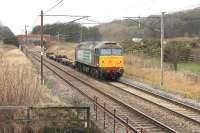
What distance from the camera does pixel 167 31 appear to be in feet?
297

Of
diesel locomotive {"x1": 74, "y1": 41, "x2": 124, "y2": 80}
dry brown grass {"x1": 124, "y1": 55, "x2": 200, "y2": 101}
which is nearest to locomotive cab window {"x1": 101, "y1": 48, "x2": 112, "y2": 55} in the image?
diesel locomotive {"x1": 74, "y1": 41, "x2": 124, "y2": 80}

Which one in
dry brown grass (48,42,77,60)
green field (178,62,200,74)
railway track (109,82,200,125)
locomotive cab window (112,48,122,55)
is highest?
locomotive cab window (112,48,122,55)

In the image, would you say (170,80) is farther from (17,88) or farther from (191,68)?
(191,68)

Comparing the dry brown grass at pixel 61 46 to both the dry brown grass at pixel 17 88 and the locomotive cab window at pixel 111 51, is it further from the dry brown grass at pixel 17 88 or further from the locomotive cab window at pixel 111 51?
the dry brown grass at pixel 17 88

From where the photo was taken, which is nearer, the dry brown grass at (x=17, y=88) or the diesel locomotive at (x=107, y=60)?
the dry brown grass at (x=17, y=88)

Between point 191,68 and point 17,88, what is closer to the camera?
point 17,88

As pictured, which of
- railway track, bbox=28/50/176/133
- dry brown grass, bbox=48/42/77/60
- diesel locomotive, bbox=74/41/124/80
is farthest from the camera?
dry brown grass, bbox=48/42/77/60

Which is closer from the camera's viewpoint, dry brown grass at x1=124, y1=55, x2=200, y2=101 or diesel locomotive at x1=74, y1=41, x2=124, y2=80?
dry brown grass at x1=124, y1=55, x2=200, y2=101

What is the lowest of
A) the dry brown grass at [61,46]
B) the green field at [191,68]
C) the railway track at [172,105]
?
the green field at [191,68]

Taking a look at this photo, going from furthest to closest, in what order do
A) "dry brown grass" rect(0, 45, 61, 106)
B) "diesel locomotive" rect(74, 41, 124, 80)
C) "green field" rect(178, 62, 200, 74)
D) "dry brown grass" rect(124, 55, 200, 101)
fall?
"green field" rect(178, 62, 200, 74) < "diesel locomotive" rect(74, 41, 124, 80) < "dry brown grass" rect(124, 55, 200, 101) < "dry brown grass" rect(0, 45, 61, 106)

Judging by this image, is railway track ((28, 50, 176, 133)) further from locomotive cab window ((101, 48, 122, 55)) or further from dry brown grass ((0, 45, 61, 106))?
locomotive cab window ((101, 48, 122, 55))

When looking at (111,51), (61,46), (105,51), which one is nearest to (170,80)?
(111,51)

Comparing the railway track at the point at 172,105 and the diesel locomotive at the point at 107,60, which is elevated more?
the diesel locomotive at the point at 107,60

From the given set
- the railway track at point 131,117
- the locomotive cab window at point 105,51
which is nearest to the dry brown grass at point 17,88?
the railway track at point 131,117
